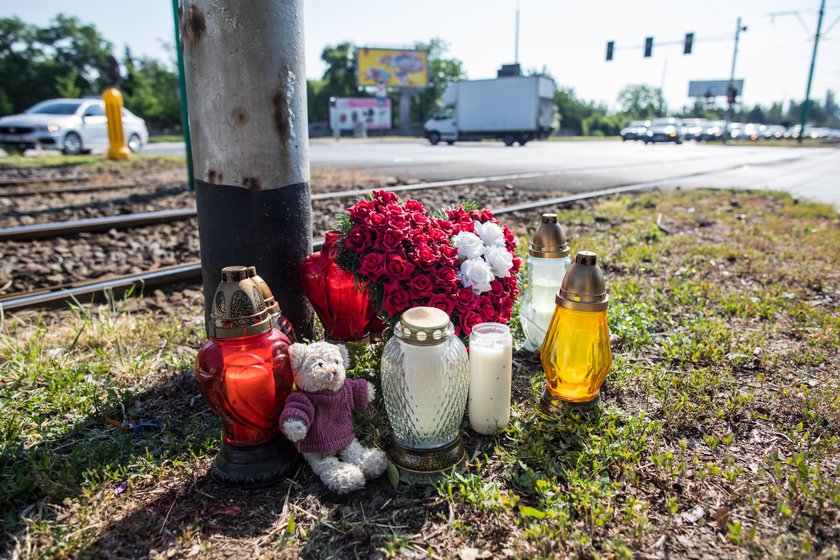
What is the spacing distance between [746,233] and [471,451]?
16.3 ft

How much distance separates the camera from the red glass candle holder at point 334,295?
8.09 feet

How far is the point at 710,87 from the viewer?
8075cm

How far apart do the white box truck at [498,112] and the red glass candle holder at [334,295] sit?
26856mm

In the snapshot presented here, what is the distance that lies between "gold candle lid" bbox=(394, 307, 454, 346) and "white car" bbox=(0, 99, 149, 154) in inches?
727

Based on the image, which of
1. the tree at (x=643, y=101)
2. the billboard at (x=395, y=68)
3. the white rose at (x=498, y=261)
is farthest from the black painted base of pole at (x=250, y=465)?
the tree at (x=643, y=101)

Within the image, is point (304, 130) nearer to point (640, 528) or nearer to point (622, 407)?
point (622, 407)

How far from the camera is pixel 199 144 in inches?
95.6

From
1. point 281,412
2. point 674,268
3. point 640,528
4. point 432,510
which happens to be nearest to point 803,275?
point 674,268

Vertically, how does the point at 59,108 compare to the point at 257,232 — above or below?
above

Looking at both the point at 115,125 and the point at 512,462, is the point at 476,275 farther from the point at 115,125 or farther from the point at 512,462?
the point at 115,125

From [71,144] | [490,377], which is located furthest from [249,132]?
[71,144]

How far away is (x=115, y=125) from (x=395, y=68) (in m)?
46.1

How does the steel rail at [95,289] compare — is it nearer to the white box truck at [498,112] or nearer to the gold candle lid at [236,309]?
the gold candle lid at [236,309]

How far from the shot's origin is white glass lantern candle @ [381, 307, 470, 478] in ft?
5.96
